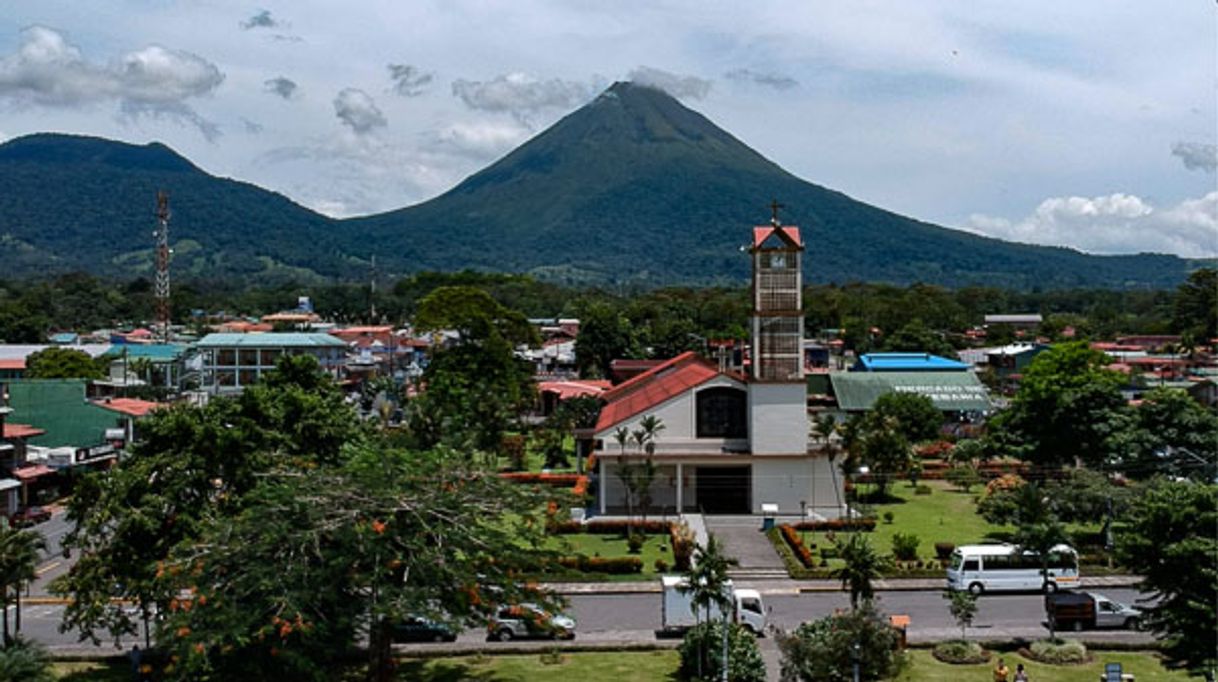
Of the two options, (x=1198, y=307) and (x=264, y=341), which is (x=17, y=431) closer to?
(x=264, y=341)

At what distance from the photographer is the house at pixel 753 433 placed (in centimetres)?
3575

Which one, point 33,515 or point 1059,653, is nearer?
point 1059,653

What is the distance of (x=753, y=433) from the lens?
35.8 m

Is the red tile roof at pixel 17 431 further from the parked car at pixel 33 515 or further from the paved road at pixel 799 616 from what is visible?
the paved road at pixel 799 616

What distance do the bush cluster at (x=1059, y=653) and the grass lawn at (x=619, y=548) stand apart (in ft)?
32.0

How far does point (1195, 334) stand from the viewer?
291ft

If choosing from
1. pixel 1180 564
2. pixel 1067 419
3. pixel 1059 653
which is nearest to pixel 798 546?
pixel 1059 653

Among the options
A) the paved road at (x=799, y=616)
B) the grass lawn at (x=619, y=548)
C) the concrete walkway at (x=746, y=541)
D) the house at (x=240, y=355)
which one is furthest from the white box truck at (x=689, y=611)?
the house at (x=240, y=355)

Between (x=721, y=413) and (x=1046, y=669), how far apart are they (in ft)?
56.4

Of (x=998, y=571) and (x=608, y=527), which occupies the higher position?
(x=608, y=527)

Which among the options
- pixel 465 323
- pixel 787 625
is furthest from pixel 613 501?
pixel 465 323

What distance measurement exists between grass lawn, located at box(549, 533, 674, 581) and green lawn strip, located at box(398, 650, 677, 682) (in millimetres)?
6414

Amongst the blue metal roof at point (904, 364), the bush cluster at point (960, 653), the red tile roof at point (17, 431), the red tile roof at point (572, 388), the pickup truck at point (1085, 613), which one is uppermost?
the blue metal roof at point (904, 364)

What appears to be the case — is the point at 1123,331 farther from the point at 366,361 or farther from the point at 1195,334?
the point at 366,361
